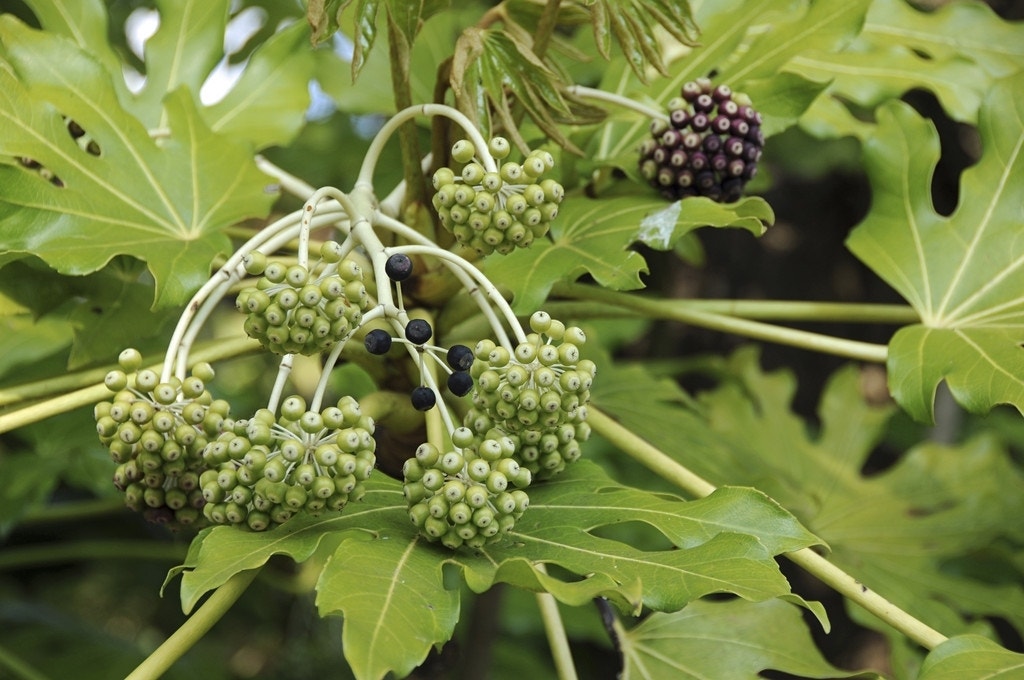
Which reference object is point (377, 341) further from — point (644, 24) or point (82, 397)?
point (644, 24)

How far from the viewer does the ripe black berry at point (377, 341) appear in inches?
36.6

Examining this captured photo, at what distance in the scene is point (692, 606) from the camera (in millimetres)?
1293

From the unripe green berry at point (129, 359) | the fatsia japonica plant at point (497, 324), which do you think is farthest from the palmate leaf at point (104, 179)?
the unripe green berry at point (129, 359)

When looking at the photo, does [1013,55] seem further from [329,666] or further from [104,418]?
[329,666]

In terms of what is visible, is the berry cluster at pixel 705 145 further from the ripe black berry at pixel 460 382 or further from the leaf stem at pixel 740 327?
the ripe black berry at pixel 460 382

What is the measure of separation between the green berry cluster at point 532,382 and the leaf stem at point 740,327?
314mm

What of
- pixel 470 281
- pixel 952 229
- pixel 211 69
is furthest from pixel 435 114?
pixel 952 229

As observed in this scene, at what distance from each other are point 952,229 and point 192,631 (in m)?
1.14

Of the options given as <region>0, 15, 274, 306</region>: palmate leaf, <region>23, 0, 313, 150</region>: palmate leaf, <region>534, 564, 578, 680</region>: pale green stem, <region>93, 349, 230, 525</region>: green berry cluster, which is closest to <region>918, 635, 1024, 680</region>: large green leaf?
<region>534, 564, 578, 680</region>: pale green stem

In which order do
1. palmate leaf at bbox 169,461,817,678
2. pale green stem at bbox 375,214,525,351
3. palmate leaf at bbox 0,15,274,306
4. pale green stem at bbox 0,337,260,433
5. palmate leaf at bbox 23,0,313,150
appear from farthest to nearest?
palmate leaf at bbox 23,0,313,150 → palmate leaf at bbox 0,15,274,306 → pale green stem at bbox 0,337,260,433 → pale green stem at bbox 375,214,525,351 → palmate leaf at bbox 169,461,817,678

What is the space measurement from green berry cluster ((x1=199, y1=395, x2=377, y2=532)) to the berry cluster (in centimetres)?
55

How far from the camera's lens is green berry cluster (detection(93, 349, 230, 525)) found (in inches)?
36.5

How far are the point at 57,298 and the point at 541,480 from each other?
67 centimetres

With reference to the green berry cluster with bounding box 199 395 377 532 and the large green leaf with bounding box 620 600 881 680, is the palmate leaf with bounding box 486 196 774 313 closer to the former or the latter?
the green berry cluster with bounding box 199 395 377 532
